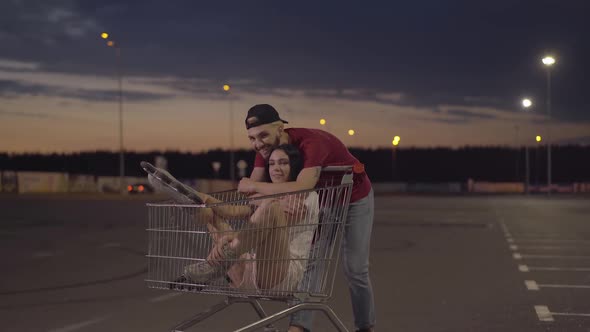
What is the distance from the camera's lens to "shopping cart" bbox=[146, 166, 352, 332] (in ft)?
15.0

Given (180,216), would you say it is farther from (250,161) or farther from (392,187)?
(250,161)

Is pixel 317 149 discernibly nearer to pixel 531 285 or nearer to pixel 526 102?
pixel 531 285

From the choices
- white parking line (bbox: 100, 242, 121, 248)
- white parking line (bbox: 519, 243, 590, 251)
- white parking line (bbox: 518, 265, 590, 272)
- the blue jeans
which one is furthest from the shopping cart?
white parking line (bbox: 519, 243, 590, 251)

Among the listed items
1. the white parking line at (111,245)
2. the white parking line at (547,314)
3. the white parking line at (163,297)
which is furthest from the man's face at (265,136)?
the white parking line at (111,245)

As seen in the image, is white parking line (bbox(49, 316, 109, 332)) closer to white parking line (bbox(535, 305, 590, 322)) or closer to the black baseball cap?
the black baseball cap

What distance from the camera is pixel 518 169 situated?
350 ft

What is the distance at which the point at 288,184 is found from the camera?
15.4 ft

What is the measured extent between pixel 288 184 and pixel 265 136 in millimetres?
337

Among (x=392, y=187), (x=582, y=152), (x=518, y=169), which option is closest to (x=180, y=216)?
(x=392, y=187)

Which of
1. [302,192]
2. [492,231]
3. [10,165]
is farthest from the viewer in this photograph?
[10,165]

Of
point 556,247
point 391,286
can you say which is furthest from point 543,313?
point 556,247

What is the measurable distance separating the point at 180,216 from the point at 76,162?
13865 cm

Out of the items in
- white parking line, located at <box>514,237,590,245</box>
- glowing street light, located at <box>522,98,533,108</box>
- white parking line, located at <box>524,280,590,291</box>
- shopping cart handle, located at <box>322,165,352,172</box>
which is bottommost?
white parking line, located at <box>514,237,590,245</box>

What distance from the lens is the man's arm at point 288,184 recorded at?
4664mm
